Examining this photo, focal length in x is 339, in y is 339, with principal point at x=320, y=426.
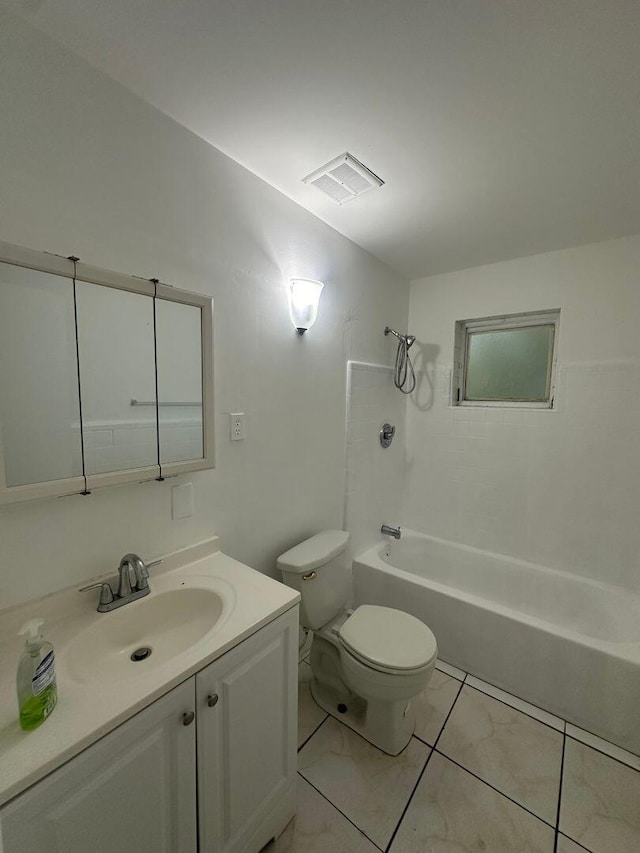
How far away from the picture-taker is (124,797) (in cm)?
71

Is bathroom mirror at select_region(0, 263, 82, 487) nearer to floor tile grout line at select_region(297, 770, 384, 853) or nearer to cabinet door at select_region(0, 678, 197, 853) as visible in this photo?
cabinet door at select_region(0, 678, 197, 853)

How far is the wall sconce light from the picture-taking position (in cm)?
155

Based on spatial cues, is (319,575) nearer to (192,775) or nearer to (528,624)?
(192,775)

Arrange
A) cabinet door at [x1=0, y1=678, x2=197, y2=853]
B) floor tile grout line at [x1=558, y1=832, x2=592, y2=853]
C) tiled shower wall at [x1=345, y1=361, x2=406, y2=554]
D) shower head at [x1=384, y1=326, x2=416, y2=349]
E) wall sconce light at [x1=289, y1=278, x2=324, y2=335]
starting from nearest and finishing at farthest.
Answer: cabinet door at [x1=0, y1=678, x2=197, y2=853], floor tile grout line at [x1=558, y1=832, x2=592, y2=853], wall sconce light at [x1=289, y1=278, x2=324, y2=335], tiled shower wall at [x1=345, y1=361, x2=406, y2=554], shower head at [x1=384, y1=326, x2=416, y2=349]

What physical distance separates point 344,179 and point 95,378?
4.06 feet

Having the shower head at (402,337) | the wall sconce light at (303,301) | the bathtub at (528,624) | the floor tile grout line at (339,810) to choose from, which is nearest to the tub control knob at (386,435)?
the shower head at (402,337)

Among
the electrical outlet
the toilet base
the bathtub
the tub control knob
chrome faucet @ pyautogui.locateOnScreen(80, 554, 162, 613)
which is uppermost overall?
the electrical outlet

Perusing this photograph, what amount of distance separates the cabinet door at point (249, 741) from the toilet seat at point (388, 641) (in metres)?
0.37

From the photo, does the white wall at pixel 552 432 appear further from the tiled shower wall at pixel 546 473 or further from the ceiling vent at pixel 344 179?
the ceiling vent at pixel 344 179

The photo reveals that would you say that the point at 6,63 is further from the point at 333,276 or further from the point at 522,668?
the point at 522,668

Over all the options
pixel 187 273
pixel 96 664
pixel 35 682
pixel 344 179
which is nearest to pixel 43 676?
pixel 35 682

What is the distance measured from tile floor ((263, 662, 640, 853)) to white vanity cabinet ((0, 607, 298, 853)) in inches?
8.3

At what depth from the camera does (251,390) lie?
1473mm

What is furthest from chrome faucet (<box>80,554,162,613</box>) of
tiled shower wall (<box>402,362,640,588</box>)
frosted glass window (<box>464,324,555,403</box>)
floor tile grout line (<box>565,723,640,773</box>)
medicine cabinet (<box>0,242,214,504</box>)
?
frosted glass window (<box>464,324,555,403</box>)
